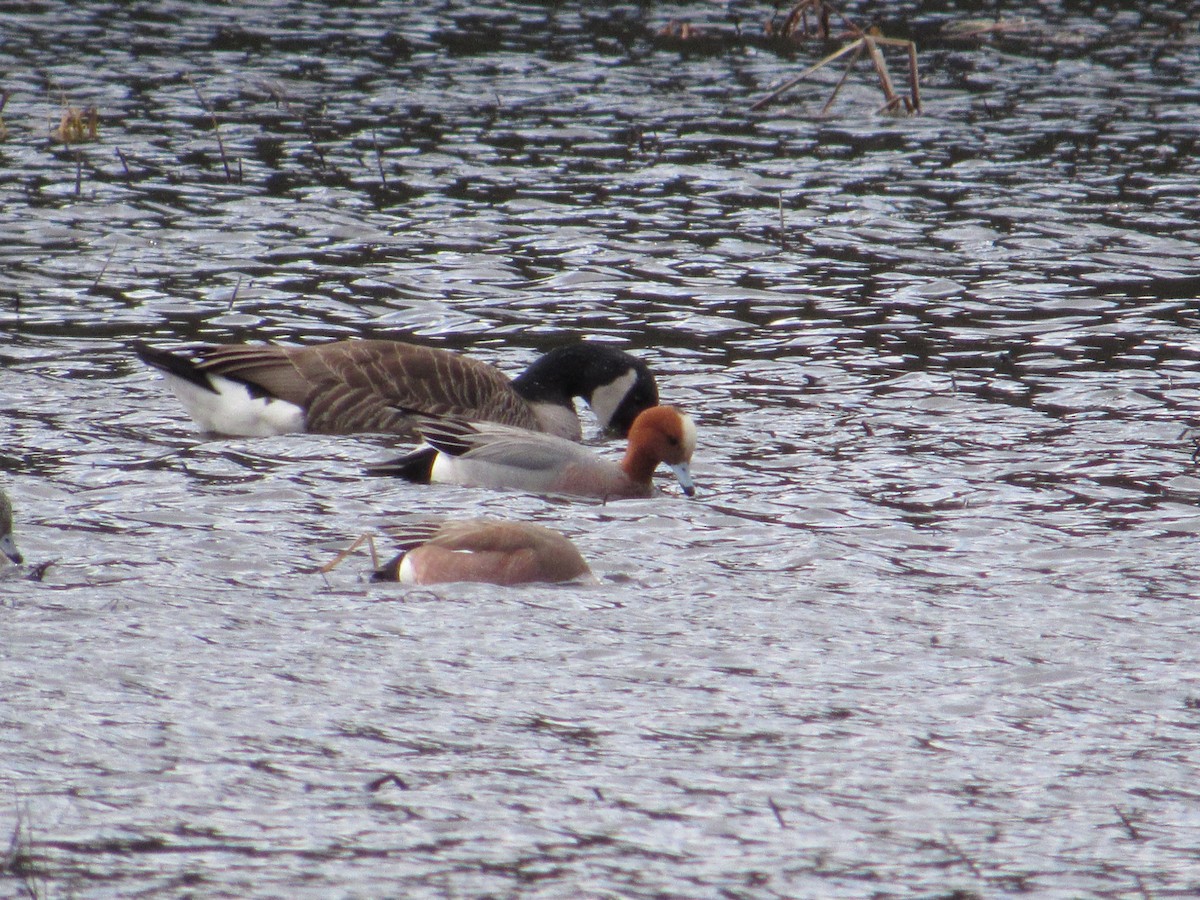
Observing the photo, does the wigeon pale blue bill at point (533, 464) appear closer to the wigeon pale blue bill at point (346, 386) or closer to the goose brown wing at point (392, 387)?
the wigeon pale blue bill at point (346, 386)

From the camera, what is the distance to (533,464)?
379 inches

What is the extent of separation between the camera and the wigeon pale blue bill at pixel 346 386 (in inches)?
409

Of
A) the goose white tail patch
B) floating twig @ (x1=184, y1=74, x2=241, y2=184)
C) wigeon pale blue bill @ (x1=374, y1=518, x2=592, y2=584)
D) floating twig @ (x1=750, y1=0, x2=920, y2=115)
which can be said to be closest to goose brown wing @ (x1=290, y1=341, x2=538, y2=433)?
the goose white tail patch

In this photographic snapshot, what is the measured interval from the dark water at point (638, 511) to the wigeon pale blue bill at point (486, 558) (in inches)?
4.2

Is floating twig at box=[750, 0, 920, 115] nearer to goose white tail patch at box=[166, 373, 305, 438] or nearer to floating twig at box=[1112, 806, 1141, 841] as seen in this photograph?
goose white tail patch at box=[166, 373, 305, 438]

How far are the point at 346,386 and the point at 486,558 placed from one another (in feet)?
10.8

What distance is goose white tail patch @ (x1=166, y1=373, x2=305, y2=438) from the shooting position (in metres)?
10.4

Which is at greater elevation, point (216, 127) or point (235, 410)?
point (216, 127)

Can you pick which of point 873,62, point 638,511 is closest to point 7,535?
point 638,511

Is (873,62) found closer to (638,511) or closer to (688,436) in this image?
(688,436)

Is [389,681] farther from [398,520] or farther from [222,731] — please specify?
[398,520]

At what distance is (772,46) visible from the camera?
23.6m

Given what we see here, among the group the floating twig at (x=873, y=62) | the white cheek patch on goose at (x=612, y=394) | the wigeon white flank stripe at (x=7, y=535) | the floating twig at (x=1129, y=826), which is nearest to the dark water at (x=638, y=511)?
the floating twig at (x=1129, y=826)

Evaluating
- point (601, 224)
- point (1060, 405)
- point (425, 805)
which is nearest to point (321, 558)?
point (425, 805)
